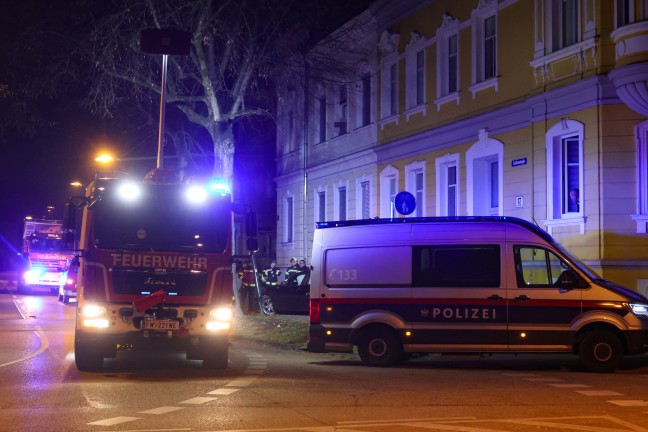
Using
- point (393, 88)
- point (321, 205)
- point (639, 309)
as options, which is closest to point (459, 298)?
point (639, 309)

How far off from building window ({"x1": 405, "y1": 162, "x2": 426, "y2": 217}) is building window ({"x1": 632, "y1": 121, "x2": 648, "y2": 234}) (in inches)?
373

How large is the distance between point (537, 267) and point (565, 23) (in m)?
8.98

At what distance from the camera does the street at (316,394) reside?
10.2m

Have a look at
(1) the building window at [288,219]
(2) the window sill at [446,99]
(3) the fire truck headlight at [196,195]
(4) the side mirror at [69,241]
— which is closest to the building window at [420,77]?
(2) the window sill at [446,99]

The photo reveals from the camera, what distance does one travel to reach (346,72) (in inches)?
1323

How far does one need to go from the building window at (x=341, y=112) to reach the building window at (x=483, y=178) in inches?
366

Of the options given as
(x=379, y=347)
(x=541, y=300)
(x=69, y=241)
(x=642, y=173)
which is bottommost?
(x=379, y=347)

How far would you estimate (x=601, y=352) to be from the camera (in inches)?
622

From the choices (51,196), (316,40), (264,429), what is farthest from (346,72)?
(51,196)

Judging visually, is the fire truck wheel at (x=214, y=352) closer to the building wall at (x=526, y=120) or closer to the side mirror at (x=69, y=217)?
the side mirror at (x=69, y=217)

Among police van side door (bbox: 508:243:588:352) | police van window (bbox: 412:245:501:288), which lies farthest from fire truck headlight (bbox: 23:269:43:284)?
police van side door (bbox: 508:243:588:352)

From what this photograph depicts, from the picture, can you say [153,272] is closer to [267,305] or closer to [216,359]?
[216,359]

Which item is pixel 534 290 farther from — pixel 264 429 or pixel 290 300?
pixel 290 300

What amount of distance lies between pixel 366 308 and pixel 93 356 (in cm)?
461
